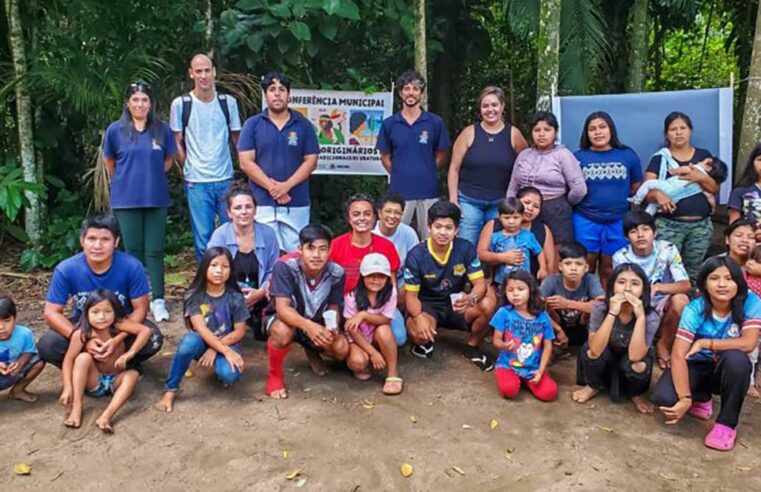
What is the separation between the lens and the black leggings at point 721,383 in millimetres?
3746

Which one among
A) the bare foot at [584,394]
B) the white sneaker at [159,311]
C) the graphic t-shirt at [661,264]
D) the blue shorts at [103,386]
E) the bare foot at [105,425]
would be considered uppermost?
the graphic t-shirt at [661,264]

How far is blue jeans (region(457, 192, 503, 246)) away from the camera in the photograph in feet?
17.6

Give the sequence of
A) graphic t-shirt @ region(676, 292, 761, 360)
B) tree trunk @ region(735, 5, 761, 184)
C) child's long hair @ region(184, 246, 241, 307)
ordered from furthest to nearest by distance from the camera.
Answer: tree trunk @ region(735, 5, 761, 184) < child's long hair @ region(184, 246, 241, 307) < graphic t-shirt @ region(676, 292, 761, 360)

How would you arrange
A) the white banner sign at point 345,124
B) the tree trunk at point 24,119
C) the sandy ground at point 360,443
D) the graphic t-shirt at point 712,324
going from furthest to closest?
the white banner sign at point 345,124 → the tree trunk at point 24,119 → the graphic t-shirt at point 712,324 → the sandy ground at point 360,443

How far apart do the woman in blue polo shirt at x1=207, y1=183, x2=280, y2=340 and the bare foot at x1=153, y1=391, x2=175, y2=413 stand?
2.56 ft

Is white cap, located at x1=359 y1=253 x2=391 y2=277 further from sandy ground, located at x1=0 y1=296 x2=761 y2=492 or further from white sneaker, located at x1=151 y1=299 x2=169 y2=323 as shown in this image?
white sneaker, located at x1=151 y1=299 x2=169 y2=323

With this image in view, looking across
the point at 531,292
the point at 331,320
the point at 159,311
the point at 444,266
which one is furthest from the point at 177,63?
the point at 531,292

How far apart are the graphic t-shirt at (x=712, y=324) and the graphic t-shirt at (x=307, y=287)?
197cm

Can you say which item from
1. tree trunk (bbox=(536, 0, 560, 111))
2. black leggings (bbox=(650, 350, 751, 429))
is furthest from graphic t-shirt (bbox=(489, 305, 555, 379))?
tree trunk (bbox=(536, 0, 560, 111))

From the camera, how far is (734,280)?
3803mm

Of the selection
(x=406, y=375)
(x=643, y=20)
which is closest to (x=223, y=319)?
(x=406, y=375)

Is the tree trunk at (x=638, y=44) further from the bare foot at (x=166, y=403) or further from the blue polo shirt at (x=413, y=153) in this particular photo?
the bare foot at (x=166, y=403)

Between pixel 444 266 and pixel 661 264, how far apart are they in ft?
4.58

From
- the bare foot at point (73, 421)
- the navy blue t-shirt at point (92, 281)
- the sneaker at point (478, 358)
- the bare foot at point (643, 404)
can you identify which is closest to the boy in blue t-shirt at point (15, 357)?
the navy blue t-shirt at point (92, 281)
